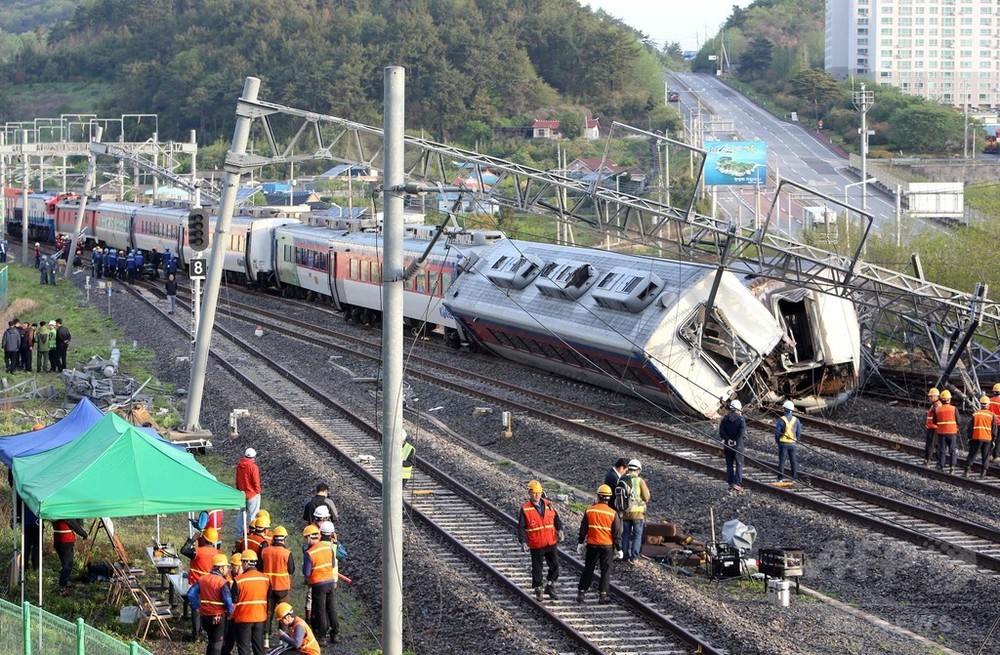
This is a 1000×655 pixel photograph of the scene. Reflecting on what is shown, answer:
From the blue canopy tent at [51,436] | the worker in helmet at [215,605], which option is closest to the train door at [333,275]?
the blue canopy tent at [51,436]

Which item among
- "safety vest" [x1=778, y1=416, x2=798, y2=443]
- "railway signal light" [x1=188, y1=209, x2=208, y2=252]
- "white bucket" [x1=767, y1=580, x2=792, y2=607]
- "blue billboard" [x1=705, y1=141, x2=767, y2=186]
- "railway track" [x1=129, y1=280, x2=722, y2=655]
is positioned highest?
"blue billboard" [x1=705, y1=141, x2=767, y2=186]

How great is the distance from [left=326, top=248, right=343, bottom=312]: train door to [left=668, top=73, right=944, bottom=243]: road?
1795 centimetres

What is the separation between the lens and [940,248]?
38969 mm

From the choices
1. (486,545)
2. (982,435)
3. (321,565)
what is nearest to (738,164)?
(982,435)

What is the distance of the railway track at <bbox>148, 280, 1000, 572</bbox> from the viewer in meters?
17.1

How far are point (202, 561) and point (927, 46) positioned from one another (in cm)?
17389

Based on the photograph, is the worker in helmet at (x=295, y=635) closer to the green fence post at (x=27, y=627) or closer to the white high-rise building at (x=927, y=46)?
the green fence post at (x=27, y=627)

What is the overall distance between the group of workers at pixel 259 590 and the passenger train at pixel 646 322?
269 inches

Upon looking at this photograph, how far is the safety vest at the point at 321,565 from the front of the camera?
1408 cm

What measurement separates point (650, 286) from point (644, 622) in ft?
40.3

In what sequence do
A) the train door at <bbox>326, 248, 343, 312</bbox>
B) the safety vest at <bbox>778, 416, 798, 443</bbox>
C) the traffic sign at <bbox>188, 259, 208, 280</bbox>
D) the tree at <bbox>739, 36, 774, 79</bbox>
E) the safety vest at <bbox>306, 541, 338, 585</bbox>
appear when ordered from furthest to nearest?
the tree at <bbox>739, 36, 774, 79</bbox> < the train door at <bbox>326, 248, 343, 312</bbox> < the traffic sign at <bbox>188, 259, 208, 280</bbox> < the safety vest at <bbox>778, 416, 798, 443</bbox> < the safety vest at <bbox>306, 541, 338, 585</bbox>

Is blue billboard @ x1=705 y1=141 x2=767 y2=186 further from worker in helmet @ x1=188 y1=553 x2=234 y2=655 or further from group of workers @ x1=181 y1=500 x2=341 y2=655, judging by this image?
worker in helmet @ x1=188 y1=553 x2=234 y2=655

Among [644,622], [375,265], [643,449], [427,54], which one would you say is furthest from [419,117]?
[644,622]

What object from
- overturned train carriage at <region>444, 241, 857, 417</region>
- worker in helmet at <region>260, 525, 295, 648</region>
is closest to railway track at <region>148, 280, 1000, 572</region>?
overturned train carriage at <region>444, 241, 857, 417</region>
